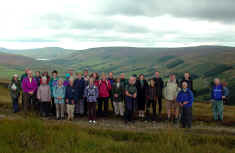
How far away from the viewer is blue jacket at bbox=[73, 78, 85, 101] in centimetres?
1230

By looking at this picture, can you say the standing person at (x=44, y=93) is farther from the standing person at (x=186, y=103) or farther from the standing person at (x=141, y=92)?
the standing person at (x=186, y=103)

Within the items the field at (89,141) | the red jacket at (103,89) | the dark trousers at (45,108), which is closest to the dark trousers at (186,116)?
the field at (89,141)

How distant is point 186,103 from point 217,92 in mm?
3043

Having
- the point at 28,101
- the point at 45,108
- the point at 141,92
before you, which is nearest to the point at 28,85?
the point at 28,101

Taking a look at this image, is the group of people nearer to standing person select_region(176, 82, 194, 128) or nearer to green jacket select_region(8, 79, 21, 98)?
green jacket select_region(8, 79, 21, 98)

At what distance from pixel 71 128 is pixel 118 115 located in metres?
5.13

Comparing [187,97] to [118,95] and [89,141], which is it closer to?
[118,95]

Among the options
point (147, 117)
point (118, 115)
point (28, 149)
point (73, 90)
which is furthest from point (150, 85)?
point (28, 149)

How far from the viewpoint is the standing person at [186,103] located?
1038 cm

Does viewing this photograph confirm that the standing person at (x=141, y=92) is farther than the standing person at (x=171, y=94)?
Yes

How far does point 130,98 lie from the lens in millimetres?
11680

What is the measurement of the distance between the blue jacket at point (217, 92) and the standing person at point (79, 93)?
7869mm

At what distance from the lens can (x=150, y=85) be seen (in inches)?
→ 491

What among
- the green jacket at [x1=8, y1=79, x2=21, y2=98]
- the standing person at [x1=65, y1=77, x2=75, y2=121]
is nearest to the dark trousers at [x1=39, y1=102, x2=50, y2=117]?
the standing person at [x1=65, y1=77, x2=75, y2=121]
